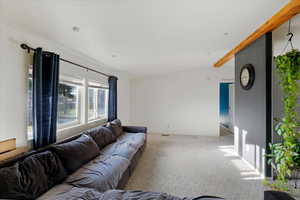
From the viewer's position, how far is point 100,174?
73.1 inches

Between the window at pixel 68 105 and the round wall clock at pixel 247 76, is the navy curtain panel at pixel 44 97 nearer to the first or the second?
the window at pixel 68 105

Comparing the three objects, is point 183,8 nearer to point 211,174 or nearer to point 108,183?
point 108,183

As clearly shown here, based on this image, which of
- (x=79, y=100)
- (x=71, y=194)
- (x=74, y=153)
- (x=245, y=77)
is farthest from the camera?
(x=79, y=100)

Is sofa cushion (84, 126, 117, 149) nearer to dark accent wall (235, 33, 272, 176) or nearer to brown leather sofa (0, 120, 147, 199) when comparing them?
brown leather sofa (0, 120, 147, 199)

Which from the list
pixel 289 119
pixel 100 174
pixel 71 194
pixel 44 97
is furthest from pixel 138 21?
pixel 289 119

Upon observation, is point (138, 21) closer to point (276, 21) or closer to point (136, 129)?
point (276, 21)

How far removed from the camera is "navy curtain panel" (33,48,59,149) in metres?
2.03

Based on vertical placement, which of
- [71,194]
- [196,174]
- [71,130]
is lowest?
[196,174]

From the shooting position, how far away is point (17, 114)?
1.95 meters

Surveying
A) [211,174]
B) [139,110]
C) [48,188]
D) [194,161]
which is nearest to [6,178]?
[48,188]

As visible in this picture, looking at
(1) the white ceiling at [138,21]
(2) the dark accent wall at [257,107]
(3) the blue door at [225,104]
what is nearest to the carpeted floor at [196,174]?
(2) the dark accent wall at [257,107]

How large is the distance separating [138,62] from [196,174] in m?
2.89

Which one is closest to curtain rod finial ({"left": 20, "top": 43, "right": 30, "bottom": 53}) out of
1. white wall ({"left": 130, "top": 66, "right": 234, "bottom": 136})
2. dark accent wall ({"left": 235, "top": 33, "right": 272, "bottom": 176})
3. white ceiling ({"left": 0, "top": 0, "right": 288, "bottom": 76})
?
white ceiling ({"left": 0, "top": 0, "right": 288, "bottom": 76})

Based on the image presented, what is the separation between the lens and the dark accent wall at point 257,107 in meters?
2.59
